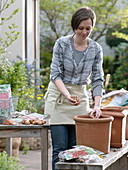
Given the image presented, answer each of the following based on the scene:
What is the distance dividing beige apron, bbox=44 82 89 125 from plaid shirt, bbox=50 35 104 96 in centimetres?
8

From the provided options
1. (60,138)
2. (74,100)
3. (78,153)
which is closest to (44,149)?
(60,138)

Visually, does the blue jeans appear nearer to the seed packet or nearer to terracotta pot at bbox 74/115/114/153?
terracotta pot at bbox 74/115/114/153

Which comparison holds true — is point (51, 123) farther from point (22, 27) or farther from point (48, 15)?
point (48, 15)

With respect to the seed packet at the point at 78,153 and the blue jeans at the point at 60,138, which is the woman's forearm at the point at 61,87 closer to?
the blue jeans at the point at 60,138

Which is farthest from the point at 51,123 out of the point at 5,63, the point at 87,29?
the point at 5,63

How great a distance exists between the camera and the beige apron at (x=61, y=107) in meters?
3.63

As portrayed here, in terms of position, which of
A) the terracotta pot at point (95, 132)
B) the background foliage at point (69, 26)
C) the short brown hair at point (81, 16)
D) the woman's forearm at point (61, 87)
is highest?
the background foliage at point (69, 26)

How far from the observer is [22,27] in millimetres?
6895

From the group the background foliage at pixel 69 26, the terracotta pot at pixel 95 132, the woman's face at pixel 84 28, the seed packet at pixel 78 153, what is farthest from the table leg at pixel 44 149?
the background foliage at pixel 69 26

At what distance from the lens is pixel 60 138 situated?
3.56 metres

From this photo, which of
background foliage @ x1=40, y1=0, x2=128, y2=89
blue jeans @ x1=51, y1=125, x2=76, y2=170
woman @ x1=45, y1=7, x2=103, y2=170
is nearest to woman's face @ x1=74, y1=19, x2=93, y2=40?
woman @ x1=45, y1=7, x2=103, y2=170

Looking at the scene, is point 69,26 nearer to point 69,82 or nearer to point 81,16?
point 69,82

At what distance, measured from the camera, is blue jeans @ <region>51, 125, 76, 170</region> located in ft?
11.7

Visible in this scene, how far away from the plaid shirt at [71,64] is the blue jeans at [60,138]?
37cm
